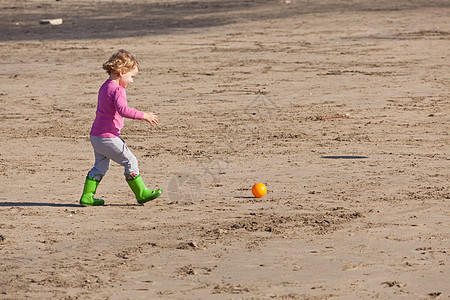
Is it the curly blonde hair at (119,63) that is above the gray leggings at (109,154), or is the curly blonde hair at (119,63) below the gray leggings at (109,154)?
above

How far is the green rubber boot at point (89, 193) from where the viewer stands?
6.91 m

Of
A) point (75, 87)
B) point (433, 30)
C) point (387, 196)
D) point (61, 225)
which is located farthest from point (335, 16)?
point (61, 225)

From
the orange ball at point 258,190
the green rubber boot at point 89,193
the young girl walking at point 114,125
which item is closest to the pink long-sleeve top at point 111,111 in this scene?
the young girl walking at point 114,125

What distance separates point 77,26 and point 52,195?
1560 centimetres

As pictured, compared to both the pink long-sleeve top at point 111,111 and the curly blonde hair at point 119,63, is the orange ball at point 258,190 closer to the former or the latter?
the pink long-sleeve top at point 111,111

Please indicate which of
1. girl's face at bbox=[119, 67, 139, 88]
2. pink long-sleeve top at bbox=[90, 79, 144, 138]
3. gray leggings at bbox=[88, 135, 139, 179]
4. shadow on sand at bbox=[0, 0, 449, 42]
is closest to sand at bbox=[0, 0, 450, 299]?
gray leggings at bbox=[88, 135, 139, 179]

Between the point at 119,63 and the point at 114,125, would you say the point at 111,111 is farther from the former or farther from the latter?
the point at 119,63

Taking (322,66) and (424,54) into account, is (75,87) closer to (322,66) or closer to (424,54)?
(322,66)

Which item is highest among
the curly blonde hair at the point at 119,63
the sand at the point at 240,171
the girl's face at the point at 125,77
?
the curly blonde hair at the point at 119,63

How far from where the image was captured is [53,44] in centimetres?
1864

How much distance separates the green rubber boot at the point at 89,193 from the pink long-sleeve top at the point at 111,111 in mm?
449

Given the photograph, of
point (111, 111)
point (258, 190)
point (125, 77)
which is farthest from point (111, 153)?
point (258, 190)

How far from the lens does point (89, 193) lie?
22.7ft

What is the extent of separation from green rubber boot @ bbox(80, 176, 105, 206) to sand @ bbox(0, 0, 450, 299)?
0.28ft
